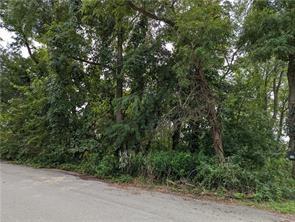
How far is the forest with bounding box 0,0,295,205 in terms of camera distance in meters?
8.43

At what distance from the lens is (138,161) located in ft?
32.1

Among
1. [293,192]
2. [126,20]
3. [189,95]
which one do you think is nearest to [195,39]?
[189,95]

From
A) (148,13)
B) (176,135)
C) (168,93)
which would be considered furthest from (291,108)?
(148,13)

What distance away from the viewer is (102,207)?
19.9ft

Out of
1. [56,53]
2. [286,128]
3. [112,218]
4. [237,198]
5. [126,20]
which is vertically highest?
[126,20]

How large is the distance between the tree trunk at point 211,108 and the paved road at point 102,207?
7.94 ft

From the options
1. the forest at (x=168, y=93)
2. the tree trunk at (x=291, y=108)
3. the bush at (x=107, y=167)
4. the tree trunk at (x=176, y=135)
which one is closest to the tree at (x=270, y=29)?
the forest at (x=168, y=93)

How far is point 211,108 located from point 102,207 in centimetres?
454

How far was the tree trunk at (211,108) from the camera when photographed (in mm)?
9070

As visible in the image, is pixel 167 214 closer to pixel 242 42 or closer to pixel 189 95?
pixel 189 95

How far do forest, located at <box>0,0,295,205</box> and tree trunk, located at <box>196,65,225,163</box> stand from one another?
0.03 meters

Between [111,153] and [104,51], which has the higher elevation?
[104,51]

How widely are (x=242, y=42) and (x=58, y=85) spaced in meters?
6.82

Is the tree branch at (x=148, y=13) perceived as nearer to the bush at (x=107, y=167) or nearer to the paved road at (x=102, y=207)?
the bush at (x=107, y=167)
